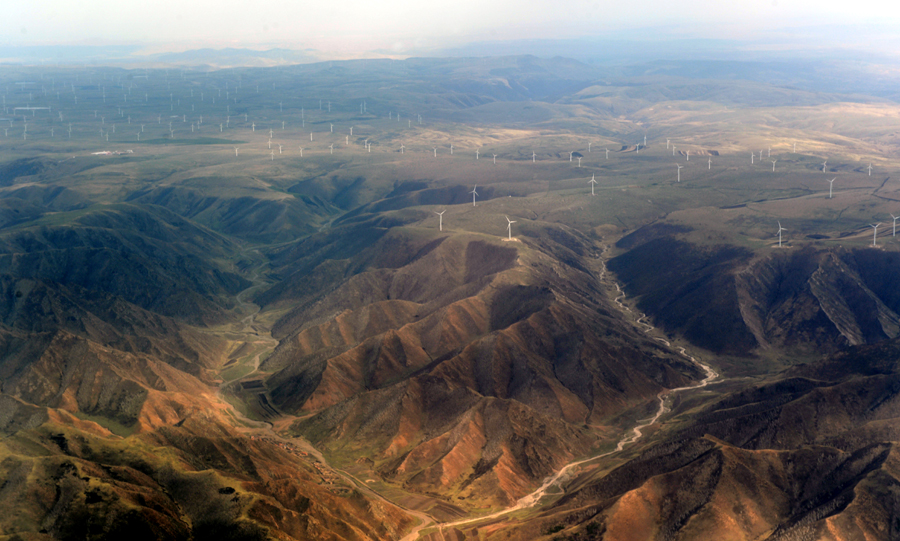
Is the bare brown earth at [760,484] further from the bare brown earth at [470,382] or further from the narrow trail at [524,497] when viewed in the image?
the bare brown earth at [470,382]

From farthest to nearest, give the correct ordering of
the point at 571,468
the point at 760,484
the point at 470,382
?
the point at 470,382, the point at 571,468, the point at 760,484

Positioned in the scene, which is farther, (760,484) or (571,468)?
(571,468)

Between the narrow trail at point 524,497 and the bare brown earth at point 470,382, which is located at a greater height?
the bare brown earth at point 470,382

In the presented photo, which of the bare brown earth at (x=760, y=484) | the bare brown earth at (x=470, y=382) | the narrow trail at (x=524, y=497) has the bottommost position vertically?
the narrow trail at (x=524, y=497)

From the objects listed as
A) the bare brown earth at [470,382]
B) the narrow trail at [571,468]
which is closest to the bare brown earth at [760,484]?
the narrow trail at [571,468]

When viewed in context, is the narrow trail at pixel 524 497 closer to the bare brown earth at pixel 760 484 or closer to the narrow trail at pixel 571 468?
the narrow trail at pixel 571 468

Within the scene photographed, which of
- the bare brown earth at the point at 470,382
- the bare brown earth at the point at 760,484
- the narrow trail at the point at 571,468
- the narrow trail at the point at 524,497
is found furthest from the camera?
the bare brown earth at the point at 470,382

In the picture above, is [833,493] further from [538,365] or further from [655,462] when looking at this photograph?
[538,365]

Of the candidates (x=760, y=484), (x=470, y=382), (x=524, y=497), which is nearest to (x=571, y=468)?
(x=524, y=497)

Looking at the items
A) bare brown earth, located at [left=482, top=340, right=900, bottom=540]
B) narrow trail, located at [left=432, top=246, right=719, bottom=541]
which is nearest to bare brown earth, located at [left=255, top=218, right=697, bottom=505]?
narrow trail, located at [left=432, top=246, right=719, bottom=541]

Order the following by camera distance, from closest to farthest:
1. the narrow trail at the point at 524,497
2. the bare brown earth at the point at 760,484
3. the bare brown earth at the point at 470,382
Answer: the bare brown earth at the point at 760,484
the narrow trail at the point at 524,497
the bare brown earth at the point at 470,382

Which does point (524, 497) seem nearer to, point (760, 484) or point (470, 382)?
point (760, 484)

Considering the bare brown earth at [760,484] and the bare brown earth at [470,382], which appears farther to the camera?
the bare brown earth at [470,382]
